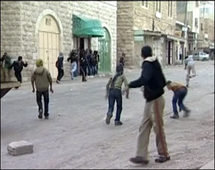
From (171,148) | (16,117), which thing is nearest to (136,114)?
(16,117)

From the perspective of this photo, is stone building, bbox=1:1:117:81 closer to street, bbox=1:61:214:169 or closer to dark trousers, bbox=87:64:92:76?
dark trousers, bbox=87:64:92:76

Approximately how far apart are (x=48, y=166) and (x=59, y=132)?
3.14 metres

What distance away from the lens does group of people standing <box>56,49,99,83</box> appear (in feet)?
78.6

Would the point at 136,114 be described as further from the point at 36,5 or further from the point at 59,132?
the point at 36,5

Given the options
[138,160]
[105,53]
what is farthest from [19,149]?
[105,53]

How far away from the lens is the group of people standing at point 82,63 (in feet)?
78.6

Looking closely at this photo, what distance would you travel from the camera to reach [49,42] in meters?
24.8

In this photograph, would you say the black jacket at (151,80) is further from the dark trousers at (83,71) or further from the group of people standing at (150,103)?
the dark trousers at (83,71)

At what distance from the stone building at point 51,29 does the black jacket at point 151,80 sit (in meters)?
16.0

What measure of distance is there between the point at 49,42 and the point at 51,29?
2.23ft

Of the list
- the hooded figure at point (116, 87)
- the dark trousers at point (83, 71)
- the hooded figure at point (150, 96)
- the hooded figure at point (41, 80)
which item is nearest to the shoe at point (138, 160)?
the hooded figure at point (150, 96)

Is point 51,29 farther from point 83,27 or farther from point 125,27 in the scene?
point 125,27

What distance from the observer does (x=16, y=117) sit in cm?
1216

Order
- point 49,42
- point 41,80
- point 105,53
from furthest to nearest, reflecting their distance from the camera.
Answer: point 105,53, point 49,42, point 41,80
